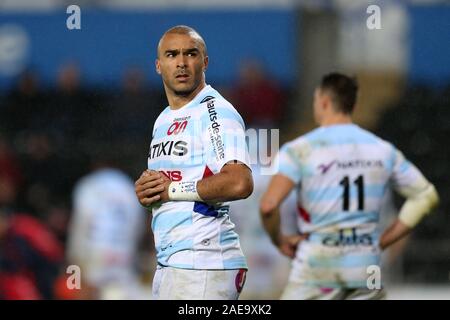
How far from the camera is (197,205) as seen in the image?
22.7 feet

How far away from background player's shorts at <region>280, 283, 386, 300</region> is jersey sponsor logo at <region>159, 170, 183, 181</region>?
212 centimetres

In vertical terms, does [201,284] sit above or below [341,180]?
below

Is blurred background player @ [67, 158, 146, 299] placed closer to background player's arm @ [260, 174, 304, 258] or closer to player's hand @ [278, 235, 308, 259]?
player's hand @ [278, 235, 308, 259]

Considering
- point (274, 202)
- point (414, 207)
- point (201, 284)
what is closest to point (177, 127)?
point (201, 284)

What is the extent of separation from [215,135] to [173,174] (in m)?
0.36

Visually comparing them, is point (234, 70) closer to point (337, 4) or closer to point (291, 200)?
point (337, 4)

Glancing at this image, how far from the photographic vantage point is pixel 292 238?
29.4ft

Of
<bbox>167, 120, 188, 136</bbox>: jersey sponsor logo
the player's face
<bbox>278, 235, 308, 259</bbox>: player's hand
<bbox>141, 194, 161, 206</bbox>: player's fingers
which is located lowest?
<bbox>278, 235, 308, 259</bbox>: player's hand

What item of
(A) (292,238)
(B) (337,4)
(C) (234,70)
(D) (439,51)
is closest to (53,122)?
(C) (234,70)

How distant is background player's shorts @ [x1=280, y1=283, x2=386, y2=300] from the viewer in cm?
870

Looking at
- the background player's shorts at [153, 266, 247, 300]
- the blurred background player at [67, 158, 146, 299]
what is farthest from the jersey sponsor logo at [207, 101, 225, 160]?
the blurred background player at [67, 158, 146, 299]

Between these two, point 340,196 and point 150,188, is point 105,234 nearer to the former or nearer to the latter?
point 340,196

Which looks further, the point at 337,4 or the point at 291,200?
the point at 337,4
